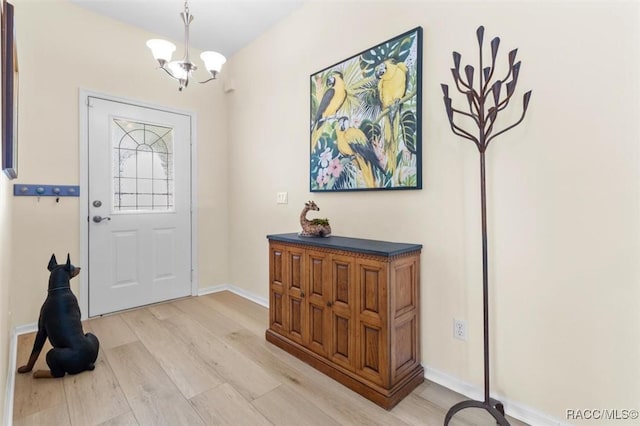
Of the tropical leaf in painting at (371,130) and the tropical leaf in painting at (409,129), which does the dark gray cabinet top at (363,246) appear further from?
the tropical leaf in painting at (371,130)

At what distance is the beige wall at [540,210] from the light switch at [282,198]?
91 cm

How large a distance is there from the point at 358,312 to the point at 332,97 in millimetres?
1666

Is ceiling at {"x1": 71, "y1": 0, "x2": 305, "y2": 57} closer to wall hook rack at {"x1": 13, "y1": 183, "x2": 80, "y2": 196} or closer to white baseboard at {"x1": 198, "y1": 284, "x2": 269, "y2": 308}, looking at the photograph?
wall hook rack at {"x1": 13, "y1": 183, "x2": 80, "y2": 196}

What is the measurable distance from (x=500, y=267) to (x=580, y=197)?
50 cm

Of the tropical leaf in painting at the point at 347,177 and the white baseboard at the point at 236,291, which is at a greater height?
the tropical leaf in painting at the point at 347,177

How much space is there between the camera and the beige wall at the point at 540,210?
1.30m

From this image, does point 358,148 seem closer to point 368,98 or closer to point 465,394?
point 368,98

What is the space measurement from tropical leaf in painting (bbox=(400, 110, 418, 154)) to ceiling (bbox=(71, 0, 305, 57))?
5.42 feet

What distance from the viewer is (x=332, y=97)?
8.05ft

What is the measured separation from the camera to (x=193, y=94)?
3514mm

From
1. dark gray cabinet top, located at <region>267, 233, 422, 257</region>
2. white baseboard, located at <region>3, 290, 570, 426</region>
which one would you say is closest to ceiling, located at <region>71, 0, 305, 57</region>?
dark gray cabinet top, located at <region>267, 233, 422, 257</region>

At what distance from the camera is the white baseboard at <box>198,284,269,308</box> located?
328 centimetres

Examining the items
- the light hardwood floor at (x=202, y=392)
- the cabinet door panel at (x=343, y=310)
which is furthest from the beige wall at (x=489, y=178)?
the cabinet door panel at (x=343, y=310)

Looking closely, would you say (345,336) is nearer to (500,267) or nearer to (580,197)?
(500,267)
